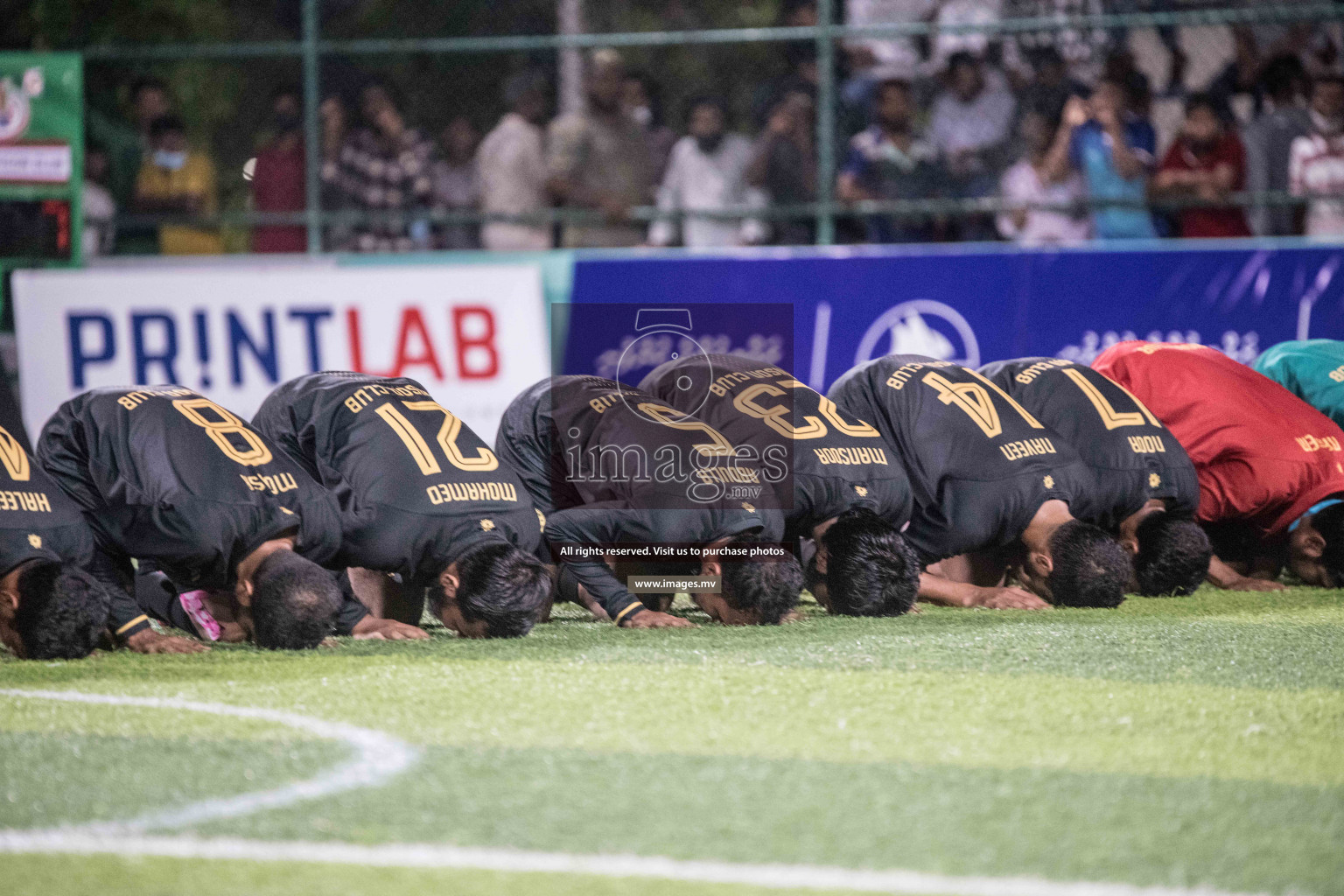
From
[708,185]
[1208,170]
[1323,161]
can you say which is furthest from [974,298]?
[1323,161]

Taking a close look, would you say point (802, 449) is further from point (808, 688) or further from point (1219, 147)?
point (1219, 147)

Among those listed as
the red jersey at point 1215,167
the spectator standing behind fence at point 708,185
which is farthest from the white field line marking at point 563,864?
the spectator standing behind fence at point 708,185

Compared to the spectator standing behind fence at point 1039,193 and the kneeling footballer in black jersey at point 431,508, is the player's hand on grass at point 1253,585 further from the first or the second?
the spectator standing behind fence at point 1039,193

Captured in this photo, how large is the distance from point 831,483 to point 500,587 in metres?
1.23

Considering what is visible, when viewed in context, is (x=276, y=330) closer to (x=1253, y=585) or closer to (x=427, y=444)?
(x=427, y=444)

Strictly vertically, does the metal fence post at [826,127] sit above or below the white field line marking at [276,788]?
above

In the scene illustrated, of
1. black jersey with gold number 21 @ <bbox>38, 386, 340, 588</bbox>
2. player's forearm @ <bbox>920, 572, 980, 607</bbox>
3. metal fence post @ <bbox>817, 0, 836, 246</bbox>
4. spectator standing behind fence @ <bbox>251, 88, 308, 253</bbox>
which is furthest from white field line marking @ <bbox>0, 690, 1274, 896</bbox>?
spectator standing behind fence @ <bbox>251, 88, 308, 253</bbox>

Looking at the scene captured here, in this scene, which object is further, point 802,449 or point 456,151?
point 456,151

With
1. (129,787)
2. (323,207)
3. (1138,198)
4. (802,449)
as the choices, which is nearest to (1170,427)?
(802,449)

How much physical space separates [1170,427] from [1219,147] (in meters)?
2.94

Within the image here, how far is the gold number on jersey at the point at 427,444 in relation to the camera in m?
5.01

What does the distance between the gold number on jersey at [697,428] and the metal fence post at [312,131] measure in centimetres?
456

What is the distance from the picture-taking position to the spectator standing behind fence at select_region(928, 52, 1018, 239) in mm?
9039

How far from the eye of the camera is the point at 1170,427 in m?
6.38
